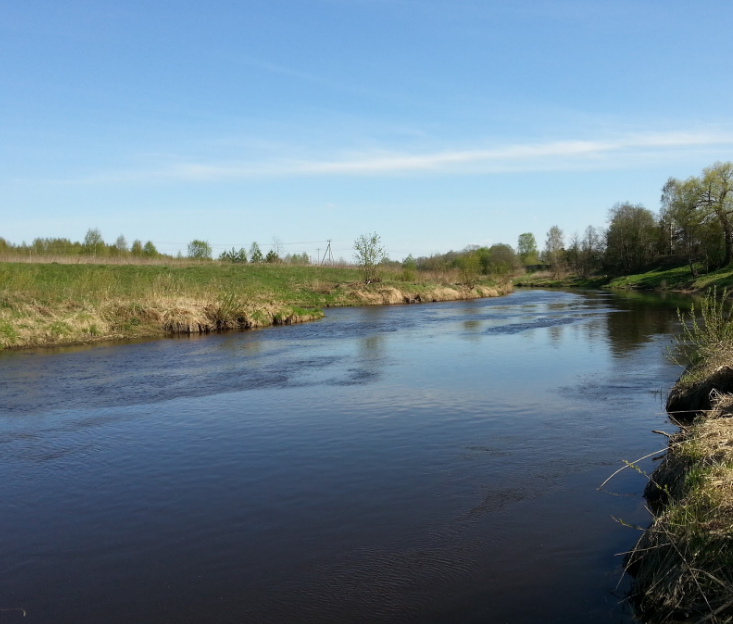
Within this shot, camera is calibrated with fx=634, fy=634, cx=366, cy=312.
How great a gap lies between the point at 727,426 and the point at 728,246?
59831 mm

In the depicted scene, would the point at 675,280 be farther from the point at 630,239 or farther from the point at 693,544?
the point at 693,544

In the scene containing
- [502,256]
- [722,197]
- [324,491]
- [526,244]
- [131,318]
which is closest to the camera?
[324,491]

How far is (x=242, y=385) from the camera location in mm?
15922

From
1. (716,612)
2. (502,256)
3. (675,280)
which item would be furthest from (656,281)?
(716,612)

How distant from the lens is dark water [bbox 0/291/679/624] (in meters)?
5.79

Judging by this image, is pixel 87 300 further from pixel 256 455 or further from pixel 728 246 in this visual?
pixel 728 246

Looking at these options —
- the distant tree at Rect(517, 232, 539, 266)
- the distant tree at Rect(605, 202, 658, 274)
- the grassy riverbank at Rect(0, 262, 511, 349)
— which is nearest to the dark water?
the grassy riverbank at Rect(0, 262, 511, 349)

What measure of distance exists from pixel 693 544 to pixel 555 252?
101369mm

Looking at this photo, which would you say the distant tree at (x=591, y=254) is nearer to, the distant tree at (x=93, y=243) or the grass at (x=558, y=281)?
the grass at (x=558, y=281)

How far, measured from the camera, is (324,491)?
27.5ft

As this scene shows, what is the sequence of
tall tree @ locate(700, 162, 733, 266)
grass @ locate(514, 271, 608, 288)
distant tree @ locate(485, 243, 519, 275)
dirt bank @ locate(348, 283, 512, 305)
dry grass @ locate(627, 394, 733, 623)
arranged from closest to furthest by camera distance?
dry grass @ locate(627, 394, 733, 623) → dirt bank @ locate(348, 283, 512, 305) → tall tree @ locate(700, 162, 733, 266) → grass @ locate(514, 271, 608, 288) → distant tree @ locate(485, 243, 519, 275)

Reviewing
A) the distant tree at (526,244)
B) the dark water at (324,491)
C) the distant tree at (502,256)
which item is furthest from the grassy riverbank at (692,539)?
the distant tree at (526,244)

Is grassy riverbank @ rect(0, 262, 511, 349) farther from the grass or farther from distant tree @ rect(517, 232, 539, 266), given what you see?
distant tree @ rect(517, 232, 539, 266)

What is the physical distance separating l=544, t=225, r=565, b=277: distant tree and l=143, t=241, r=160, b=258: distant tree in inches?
2183
